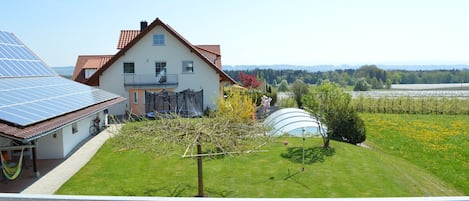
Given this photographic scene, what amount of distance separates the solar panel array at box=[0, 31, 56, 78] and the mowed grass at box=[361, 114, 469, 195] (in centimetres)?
1750

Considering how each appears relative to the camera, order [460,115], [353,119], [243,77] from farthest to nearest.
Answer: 1. [243,77]
2. [460,115]
3. [353,119]

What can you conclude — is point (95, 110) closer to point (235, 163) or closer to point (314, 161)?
point (235, 163)

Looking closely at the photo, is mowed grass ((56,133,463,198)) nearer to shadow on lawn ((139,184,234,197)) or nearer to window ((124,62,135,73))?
shadow on lawn ((139,184,234,197))

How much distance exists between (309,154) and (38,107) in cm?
993

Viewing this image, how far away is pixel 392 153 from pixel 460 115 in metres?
20.4

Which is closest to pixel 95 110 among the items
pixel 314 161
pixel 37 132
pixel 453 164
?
pixel 37 132

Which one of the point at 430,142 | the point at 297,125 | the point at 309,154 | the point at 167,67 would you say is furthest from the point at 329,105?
the point at 167,67

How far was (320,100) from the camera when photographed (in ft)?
55.0

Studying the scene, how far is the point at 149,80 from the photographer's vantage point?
26906mm

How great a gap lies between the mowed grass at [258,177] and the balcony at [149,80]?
1204 cm

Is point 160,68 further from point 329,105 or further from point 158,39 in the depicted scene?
point 329,105

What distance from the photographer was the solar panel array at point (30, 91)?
38.1ft

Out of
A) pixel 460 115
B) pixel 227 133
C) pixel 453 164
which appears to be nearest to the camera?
pixel 227 133

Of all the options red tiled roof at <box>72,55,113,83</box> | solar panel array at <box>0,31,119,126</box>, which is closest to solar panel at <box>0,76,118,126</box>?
solar panel array at <box>0,31,119,126</box>
